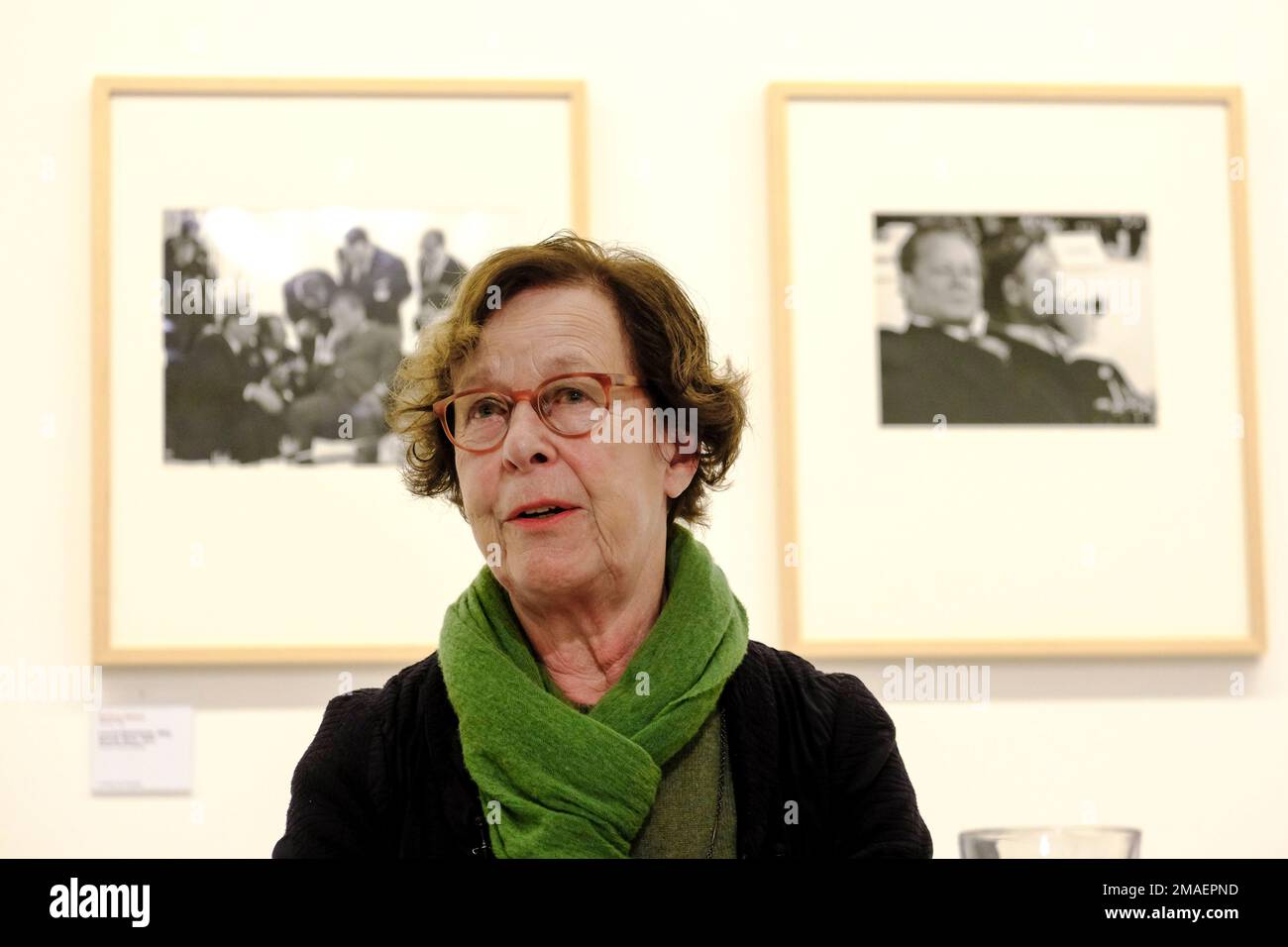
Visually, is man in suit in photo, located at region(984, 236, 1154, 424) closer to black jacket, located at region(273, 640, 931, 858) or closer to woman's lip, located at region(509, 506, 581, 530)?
black jacket, located at region(273, 640, 931, 858)

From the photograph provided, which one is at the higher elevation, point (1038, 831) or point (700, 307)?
Result: point (700, 307)

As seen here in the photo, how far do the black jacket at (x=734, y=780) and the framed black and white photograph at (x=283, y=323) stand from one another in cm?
37

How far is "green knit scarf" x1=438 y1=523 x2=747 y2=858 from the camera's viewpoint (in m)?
0.92

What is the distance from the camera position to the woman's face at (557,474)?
3.12ft

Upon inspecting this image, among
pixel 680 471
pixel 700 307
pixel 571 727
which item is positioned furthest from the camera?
pixel 700 307

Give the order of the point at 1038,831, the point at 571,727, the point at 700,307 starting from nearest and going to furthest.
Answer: the point at 571,727
the point at 1038,831
the point at 700,307

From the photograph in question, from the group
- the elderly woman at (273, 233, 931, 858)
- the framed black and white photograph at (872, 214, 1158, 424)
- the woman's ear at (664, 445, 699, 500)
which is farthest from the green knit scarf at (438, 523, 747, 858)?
the framed black and white photograph at (872, 214, 1158, 424)

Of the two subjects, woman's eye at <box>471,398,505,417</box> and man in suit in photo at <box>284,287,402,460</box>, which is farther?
man in suit in photo at <box>284,287,402,460</box>

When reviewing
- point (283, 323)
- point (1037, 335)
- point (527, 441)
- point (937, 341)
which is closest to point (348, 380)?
point (283, 323)

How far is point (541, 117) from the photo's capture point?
1.37 meters

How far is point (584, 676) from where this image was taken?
1.00 m

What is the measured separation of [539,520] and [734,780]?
0.23m

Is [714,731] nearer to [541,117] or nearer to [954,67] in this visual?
[541,117]

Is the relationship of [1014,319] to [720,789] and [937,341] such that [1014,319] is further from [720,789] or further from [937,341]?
[720,789]
